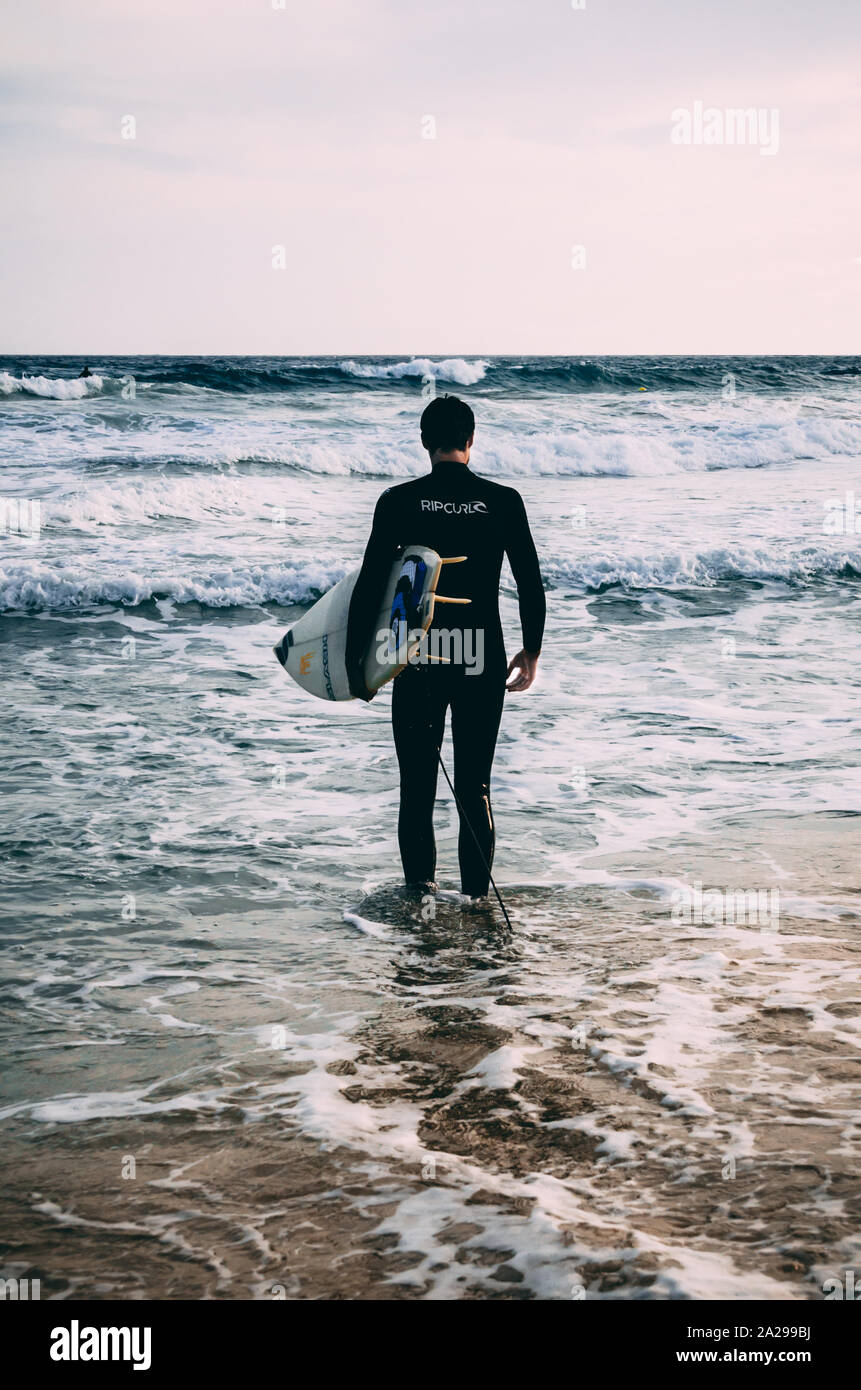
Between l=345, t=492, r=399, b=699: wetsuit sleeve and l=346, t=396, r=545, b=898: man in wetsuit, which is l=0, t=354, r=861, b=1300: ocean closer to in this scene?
l=346, t=396, r=545, b=898: man in wetsuit

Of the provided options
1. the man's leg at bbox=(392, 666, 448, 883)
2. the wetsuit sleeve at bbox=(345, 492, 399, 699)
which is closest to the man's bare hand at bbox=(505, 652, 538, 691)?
the man's leg at bbox=(392, 666, 448, 883)

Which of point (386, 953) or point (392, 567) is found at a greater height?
point (392, 567)

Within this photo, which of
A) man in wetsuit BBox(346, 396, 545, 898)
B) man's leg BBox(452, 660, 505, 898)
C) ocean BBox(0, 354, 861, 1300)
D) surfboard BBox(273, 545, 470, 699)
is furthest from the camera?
man's leg BBox(452, 660, 505, 898)

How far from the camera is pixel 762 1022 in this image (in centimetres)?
311

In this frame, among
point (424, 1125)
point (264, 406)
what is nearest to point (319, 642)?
point (424, 1125)

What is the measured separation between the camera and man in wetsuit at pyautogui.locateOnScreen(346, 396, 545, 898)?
12.5 feet

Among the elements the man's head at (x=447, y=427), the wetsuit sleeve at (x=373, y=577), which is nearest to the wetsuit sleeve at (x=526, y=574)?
the man's head at (x=447, y=427)

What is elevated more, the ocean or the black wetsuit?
the black wetsuit

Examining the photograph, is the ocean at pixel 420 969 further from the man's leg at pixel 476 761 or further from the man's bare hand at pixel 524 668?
the man's bare hand at pixel 524 668

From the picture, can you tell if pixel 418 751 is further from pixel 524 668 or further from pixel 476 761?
pixel 524 668

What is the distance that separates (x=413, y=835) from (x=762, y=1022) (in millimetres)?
1459

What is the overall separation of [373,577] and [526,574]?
0.54 metres
